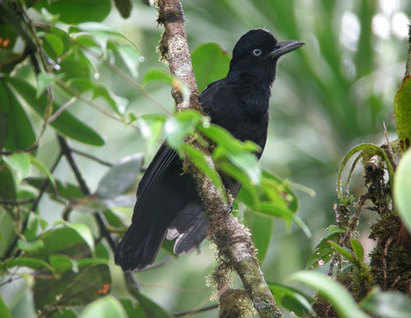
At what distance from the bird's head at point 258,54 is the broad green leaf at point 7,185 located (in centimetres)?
181

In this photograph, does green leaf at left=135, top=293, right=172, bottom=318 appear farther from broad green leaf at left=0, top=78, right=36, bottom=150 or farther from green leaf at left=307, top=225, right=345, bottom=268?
broad green leaf at left=0, top=78, right=36, bottom=150

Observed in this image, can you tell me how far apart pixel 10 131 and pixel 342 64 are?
250 inches

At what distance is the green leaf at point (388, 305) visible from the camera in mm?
1116

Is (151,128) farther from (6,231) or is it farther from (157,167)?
(157,167)

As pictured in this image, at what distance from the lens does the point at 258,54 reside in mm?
3945

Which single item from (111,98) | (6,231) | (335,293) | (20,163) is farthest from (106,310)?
(6,231)

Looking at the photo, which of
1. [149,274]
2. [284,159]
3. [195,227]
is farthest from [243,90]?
[149,274]

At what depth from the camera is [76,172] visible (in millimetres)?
2754

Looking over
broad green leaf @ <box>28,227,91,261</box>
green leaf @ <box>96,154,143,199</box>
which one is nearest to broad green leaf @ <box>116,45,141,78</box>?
green leaf @ <box>96,154,143,199</box>

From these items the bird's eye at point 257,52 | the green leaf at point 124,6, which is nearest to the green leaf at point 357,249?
the green leaf at point 124,6

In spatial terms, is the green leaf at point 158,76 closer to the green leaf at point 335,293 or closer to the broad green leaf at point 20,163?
the green leaf at point 335,293

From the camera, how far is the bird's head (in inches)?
152

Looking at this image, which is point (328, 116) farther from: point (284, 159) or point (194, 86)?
point (194, 86)

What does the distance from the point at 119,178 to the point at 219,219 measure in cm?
45
